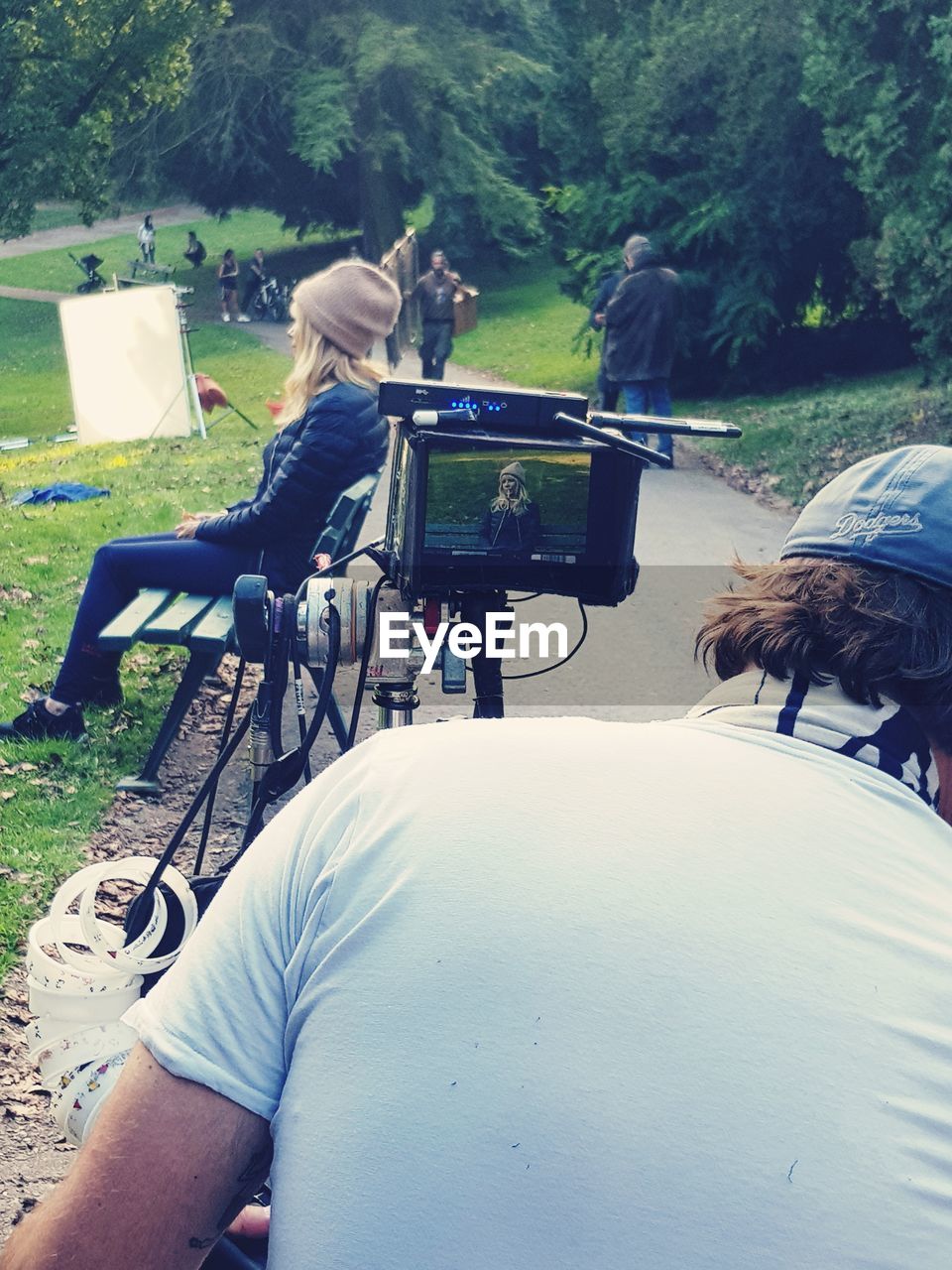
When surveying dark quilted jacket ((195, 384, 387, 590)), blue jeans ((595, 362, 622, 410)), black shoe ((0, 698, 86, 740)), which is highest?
dark quilted jacket ((195, 384, 387, 590))

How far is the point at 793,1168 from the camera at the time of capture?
1.15 meters

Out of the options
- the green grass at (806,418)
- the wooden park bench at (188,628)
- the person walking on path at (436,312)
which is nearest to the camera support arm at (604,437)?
the wooden park bench at (188,628)

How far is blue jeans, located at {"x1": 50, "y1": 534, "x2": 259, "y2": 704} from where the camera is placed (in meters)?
5.14

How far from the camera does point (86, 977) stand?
2.26m

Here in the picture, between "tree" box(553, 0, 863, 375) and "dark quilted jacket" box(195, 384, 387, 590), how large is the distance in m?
11.8

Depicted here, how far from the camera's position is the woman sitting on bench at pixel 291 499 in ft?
16.2

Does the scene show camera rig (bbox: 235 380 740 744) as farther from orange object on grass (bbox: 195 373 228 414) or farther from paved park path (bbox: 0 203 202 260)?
paved park path (bbox: 0 203 202 260)

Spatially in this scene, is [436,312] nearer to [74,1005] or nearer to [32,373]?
[32,373]

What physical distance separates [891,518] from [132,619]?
3731mm

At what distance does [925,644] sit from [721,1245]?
68cm

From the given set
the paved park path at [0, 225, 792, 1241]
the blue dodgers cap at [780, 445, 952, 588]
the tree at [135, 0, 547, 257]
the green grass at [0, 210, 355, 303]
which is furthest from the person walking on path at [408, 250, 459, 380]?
the green grass at [0, 210, 355, 303]

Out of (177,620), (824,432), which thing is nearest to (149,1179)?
(177,620)

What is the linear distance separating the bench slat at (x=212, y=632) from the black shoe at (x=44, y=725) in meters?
0.71

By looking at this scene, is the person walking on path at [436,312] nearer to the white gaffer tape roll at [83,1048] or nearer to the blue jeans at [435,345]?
the blue jeans at [435,345]
